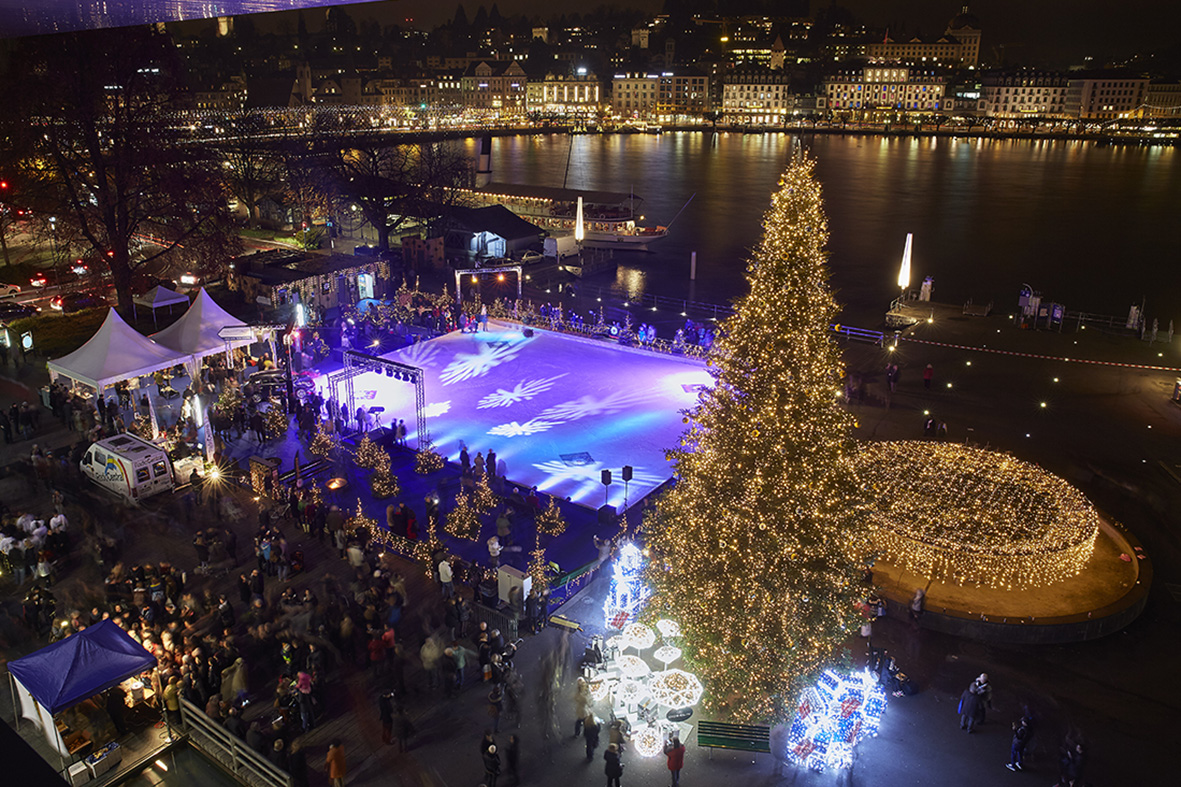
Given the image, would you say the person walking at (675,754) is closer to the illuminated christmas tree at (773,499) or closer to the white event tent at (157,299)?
the illuminated christmas tree at (773,499)

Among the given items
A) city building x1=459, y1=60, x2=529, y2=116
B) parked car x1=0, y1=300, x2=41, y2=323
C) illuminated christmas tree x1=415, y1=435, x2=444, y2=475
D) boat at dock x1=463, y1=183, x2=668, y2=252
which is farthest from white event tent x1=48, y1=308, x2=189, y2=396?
city building x1=459, y1=60, x2=529, y2=116

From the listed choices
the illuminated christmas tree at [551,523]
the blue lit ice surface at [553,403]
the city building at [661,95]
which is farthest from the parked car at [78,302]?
the city building at [661,95]

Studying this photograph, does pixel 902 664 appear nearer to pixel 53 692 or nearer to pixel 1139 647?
pixel 1139 647

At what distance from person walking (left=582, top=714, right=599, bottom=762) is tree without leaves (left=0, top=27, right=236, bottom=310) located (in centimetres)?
2233

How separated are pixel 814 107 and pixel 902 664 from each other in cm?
17740

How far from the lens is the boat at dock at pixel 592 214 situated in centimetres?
4966

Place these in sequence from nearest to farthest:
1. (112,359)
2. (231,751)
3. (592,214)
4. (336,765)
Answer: (336,765)
(231,751)
(112,359)
(592,214)

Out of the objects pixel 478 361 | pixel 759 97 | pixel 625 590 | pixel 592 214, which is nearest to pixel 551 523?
pixel 625 590

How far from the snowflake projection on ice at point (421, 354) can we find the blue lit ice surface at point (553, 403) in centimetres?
3

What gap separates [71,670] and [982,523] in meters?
13.2

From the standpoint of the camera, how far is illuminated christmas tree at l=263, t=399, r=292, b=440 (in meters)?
17.5

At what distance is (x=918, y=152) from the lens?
119 meters

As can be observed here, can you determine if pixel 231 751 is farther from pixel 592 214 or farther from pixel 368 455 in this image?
pixel 592 214

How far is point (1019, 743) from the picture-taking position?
9125 mm
